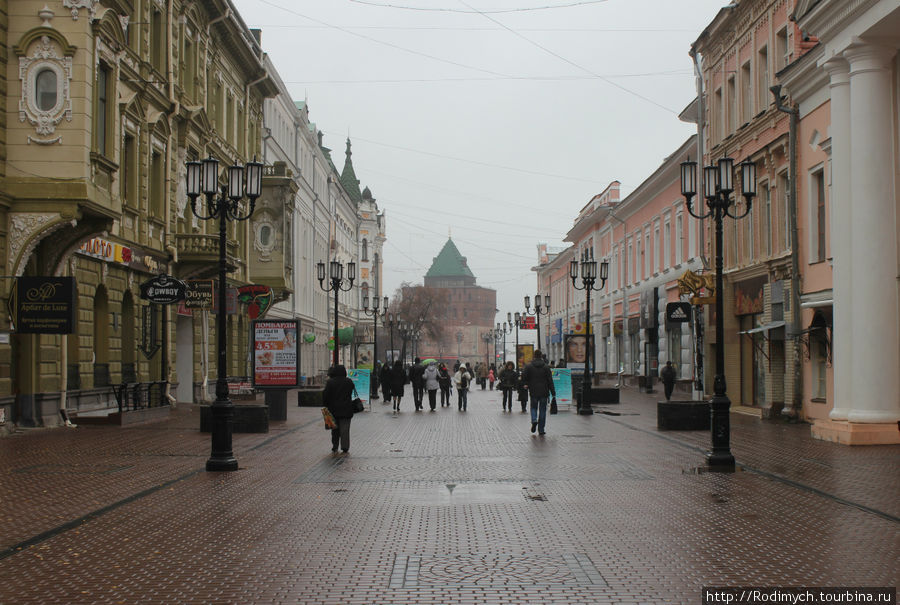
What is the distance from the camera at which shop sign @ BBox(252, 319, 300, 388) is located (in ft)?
83.4

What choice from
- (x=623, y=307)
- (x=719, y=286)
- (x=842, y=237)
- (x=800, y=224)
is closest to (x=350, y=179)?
(x=623, y=307)

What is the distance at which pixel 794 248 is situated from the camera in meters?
24.5

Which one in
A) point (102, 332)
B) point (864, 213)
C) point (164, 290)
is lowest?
point (102, 332)

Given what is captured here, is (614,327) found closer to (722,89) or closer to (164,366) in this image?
(722,89)

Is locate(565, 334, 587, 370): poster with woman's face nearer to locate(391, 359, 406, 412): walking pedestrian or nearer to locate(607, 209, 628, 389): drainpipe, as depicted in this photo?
locate(607, 209, 628, 389): drainpipe

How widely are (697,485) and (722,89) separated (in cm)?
2140

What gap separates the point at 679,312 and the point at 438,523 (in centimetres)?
2445

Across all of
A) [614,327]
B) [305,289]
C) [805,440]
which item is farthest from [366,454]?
[305,289]

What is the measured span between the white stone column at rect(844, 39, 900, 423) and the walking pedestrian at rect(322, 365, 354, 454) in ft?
29.0

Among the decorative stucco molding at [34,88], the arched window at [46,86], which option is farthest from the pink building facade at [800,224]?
the arched window at [46,86]

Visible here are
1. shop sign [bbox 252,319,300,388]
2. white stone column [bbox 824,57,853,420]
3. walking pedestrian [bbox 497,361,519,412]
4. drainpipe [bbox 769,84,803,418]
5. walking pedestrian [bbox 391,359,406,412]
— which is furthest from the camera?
walking pedestrian [bbox 497,361,519,412]

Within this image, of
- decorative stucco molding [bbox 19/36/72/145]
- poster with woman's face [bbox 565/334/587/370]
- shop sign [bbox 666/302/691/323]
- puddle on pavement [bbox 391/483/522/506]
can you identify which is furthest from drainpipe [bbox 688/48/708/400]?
puddle on pavement [bbox 391/483/522/506]

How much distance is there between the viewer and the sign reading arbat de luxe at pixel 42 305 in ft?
66.4

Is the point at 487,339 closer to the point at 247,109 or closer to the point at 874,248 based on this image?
the point at 247,109
